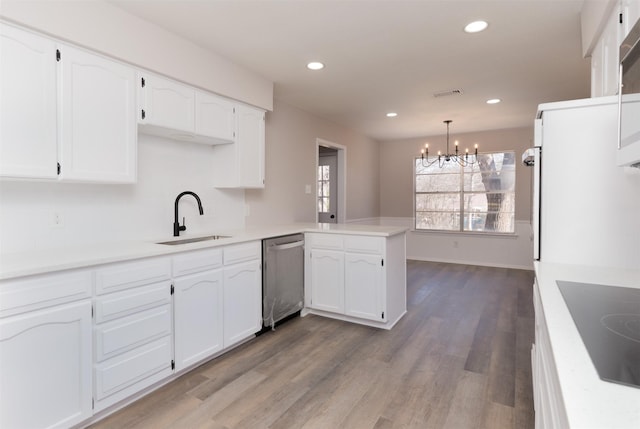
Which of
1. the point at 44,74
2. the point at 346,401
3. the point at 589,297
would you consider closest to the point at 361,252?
the point at 346,401

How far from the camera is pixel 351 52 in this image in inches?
111

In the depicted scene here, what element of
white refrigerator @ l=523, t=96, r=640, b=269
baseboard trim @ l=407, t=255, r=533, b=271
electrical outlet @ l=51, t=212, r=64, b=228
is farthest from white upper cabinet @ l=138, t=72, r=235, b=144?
baseboard trim @ l=407, t=255, r=533, b=271

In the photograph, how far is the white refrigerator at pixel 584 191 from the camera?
1713mm

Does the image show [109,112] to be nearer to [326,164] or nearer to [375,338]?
[375,338]

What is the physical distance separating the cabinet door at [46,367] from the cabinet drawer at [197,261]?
0.57 meters

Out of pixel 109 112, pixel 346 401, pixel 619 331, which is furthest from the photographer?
pixel 109 112

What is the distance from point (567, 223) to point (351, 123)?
3934mm

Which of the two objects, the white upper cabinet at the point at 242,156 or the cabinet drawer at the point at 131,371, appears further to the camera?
the white upper cabinet at the point at 242,156

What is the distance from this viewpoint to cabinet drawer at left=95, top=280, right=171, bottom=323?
1815 millimetres

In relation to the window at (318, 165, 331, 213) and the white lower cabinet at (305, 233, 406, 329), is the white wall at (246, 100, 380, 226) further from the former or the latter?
the white lower cabinet at (305, 233, 406, 329)

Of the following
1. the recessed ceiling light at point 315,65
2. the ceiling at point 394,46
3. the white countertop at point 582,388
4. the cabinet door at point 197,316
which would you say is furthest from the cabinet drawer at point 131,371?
the recessed ceiling light at point 315,65

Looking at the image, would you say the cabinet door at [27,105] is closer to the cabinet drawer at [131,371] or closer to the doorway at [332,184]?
the cabinet drawer at [131,371]

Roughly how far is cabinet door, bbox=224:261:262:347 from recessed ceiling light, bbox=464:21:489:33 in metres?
2.45

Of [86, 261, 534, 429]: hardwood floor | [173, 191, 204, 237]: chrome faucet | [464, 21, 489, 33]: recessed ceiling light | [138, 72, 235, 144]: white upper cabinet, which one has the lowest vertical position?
[86, 261, 534, 429]: hardwood floor
